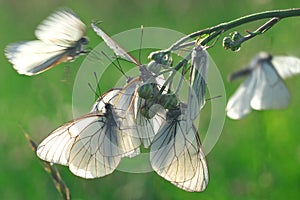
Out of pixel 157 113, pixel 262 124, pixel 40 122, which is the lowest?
pixel 262 124

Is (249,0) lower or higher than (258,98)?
lower

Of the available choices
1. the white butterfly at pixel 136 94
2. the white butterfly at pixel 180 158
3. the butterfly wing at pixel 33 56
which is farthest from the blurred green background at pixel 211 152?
the white butterfly at pixel 180 158

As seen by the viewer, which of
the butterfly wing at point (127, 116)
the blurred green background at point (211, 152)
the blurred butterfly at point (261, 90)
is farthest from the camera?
the blurred green background at point (211, 152)

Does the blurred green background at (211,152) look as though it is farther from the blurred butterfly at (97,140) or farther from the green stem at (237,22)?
the green stem at (237,22)

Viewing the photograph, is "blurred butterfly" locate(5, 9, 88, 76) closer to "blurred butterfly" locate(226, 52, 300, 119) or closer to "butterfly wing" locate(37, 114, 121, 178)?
"butterfly wing" locate(37, 114, 121, 178)

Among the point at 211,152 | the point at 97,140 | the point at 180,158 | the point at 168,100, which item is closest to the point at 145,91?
the point at 168,100

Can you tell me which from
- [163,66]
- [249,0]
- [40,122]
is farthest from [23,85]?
[163,66]

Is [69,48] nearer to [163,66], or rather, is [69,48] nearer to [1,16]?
[163,66]
